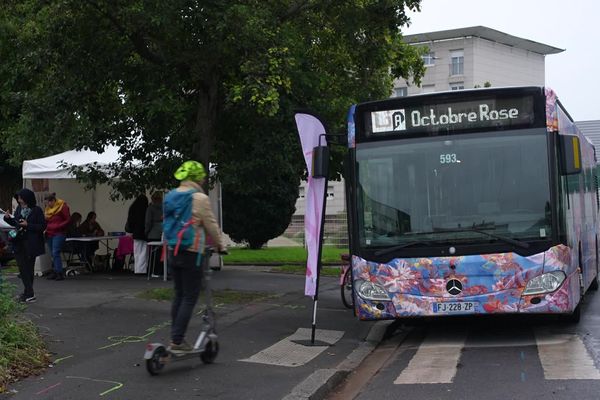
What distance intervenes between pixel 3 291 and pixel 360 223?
4.12 metres

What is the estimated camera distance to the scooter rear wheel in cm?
747

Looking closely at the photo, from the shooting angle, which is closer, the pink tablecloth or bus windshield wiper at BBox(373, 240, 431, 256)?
bus windshield wiper at BBox(373, 240, 431, 256)

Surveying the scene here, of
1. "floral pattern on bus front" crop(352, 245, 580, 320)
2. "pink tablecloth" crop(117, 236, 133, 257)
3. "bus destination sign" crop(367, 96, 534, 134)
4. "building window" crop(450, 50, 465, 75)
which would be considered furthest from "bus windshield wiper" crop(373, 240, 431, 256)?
"building window" crop(450, 50, 465, 75)

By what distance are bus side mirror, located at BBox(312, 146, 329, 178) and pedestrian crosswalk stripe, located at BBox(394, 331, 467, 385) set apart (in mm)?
2410

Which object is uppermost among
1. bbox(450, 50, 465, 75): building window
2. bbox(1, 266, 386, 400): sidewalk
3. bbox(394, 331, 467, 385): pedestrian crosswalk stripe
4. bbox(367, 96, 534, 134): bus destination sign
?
bbox(450, 50, 465, 75): building window

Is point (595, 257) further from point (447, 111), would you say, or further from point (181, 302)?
point (181, 302)

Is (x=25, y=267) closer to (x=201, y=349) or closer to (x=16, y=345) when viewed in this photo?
(x=16, y=345)

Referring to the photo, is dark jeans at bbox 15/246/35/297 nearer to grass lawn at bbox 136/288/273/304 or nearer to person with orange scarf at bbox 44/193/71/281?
grass lawn at bbox 136/288/273/304

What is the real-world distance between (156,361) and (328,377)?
63.9 inches

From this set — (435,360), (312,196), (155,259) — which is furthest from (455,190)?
(155,259)

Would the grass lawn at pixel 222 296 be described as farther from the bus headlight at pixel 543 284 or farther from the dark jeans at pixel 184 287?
the bus headlight at pixel 543 284

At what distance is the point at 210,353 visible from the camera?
7.54m

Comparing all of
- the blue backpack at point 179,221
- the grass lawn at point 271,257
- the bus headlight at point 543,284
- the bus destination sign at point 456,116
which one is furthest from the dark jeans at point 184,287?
the grass lawn at point 271,257

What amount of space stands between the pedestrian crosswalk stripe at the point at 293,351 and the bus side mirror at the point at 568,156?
3.49 m
